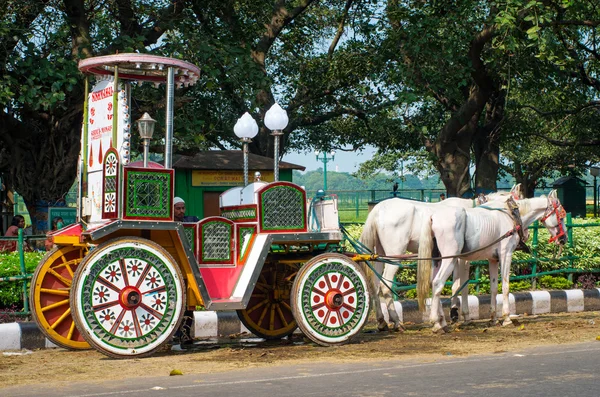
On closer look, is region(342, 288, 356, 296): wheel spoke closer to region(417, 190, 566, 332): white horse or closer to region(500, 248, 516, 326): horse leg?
region(417, 190, 566, 332): white horse

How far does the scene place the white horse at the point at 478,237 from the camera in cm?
1076

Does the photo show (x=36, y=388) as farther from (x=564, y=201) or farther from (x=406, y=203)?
(x=564, y=201)

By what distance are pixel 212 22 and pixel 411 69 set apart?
180 inches

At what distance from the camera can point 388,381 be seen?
6934 mm

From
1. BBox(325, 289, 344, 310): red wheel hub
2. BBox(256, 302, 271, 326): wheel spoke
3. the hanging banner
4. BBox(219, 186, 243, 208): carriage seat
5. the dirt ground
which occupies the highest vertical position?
the hanging banner

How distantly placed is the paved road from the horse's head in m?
4.36

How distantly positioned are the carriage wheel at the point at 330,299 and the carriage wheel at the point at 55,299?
2279 mm

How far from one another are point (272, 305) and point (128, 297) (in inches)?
88.4

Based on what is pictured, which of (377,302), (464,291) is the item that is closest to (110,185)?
(377,302)

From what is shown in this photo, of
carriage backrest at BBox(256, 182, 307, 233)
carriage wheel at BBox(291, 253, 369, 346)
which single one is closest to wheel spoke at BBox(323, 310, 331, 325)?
carriage wheel at BBox(291, 253, 369, 346)

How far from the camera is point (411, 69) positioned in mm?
20703

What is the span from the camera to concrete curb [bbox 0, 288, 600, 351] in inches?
385

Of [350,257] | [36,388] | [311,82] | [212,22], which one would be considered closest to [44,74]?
[212,22]

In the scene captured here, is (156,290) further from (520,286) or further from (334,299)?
(520,286)
